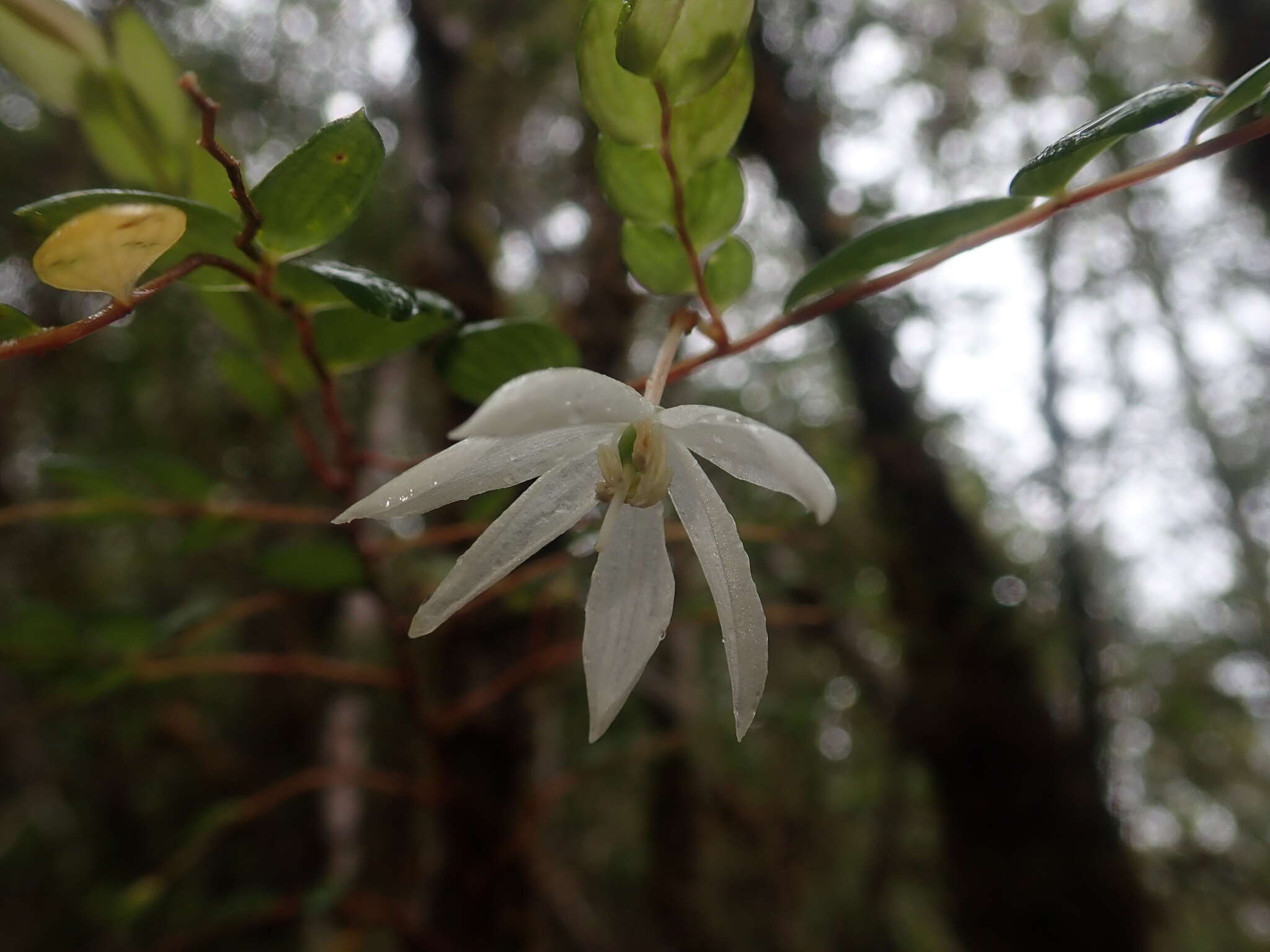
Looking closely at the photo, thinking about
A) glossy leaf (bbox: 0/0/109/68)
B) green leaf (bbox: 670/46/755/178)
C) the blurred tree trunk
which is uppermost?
glossy leaf (bbox: 0/0/109/68)

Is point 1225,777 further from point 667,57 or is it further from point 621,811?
point 667,57

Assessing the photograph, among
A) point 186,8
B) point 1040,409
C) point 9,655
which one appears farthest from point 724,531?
point 186,8

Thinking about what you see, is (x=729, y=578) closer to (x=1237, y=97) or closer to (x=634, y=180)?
(x=634, y=180)

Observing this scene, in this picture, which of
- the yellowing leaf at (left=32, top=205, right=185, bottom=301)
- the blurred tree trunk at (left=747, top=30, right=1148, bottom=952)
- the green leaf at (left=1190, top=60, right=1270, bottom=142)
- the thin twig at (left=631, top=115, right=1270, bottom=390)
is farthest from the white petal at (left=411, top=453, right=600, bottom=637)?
the blurred tree trunk at (left=747, top=30, right=1148, bottom=952)

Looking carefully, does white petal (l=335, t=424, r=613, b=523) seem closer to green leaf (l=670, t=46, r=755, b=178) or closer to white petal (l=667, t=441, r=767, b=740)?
white petal (l=667, t=441, r=767, b=740)

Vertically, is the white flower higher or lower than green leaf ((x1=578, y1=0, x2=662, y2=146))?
lower

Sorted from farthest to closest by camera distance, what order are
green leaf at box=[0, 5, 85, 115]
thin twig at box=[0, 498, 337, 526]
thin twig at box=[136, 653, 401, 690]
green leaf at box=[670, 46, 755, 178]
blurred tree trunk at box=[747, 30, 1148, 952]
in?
1. blurred tree trunk at box=[747, 30, 1148, 952]
2. thin twig at box=[136, 653, 401, 690]
3. thin twig at box=[0, 498, 337, 526]
4. green leaf at box=[0, 5, 85, 115]
5. green leaf at box=[670, 46, 755, 178]

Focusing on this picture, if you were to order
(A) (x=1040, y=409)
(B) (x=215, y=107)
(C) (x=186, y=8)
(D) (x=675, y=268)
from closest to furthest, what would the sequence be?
(B) (x=215, y=107), (D) (x=675, y=268), (A) (x=1040, y=409), (C) (x=186, y=8)

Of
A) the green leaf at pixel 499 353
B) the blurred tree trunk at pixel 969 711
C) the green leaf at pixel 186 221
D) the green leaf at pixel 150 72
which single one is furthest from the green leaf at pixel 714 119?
the blurred tree trunk at pixel 969 711
